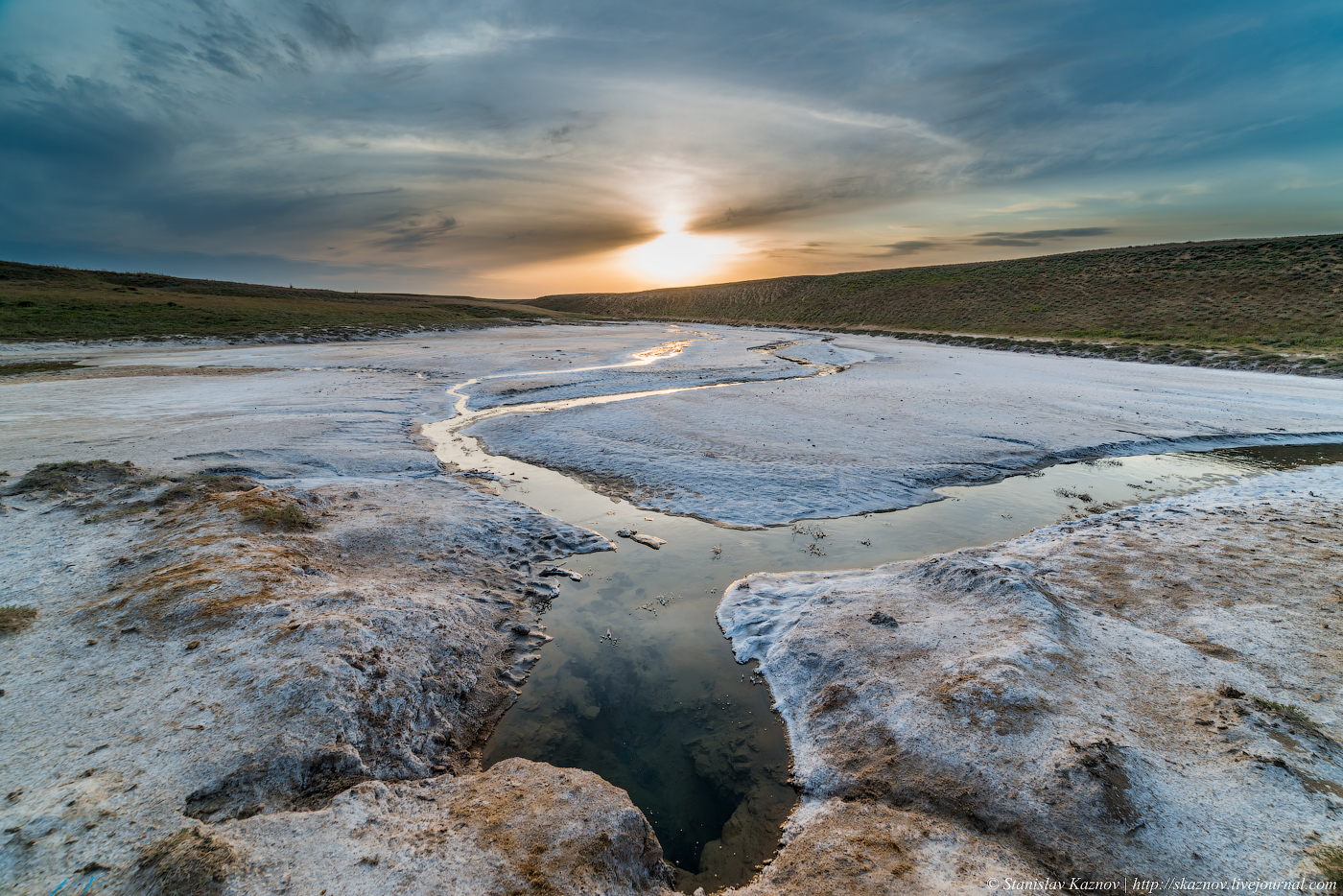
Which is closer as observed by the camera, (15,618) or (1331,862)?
(1331,862)

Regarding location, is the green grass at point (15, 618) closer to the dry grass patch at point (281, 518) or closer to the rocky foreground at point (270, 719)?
the rocky foreground at point (270, 719)

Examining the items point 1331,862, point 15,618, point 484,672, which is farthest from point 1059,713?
point 15,618

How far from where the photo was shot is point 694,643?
6.78 metres

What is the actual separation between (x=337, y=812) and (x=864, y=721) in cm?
428

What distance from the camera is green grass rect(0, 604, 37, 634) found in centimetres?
532

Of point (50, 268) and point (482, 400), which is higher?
point (50, 268)

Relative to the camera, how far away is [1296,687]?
4895 millimetres

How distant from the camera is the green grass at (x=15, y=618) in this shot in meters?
5.32

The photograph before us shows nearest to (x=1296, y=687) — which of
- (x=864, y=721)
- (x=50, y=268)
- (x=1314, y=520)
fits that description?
(x=864, y=721)

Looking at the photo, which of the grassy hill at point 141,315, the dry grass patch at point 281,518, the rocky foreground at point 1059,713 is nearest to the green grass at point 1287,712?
the rocky foreground at point 1059,713

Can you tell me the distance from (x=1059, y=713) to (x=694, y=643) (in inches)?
145

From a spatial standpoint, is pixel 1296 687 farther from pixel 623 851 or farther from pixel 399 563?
pixel 399 563

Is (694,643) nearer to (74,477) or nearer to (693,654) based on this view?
(693,654)

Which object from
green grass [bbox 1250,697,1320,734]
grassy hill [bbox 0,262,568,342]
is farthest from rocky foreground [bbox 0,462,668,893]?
grassy hill [bbox 0,262,568,342]
